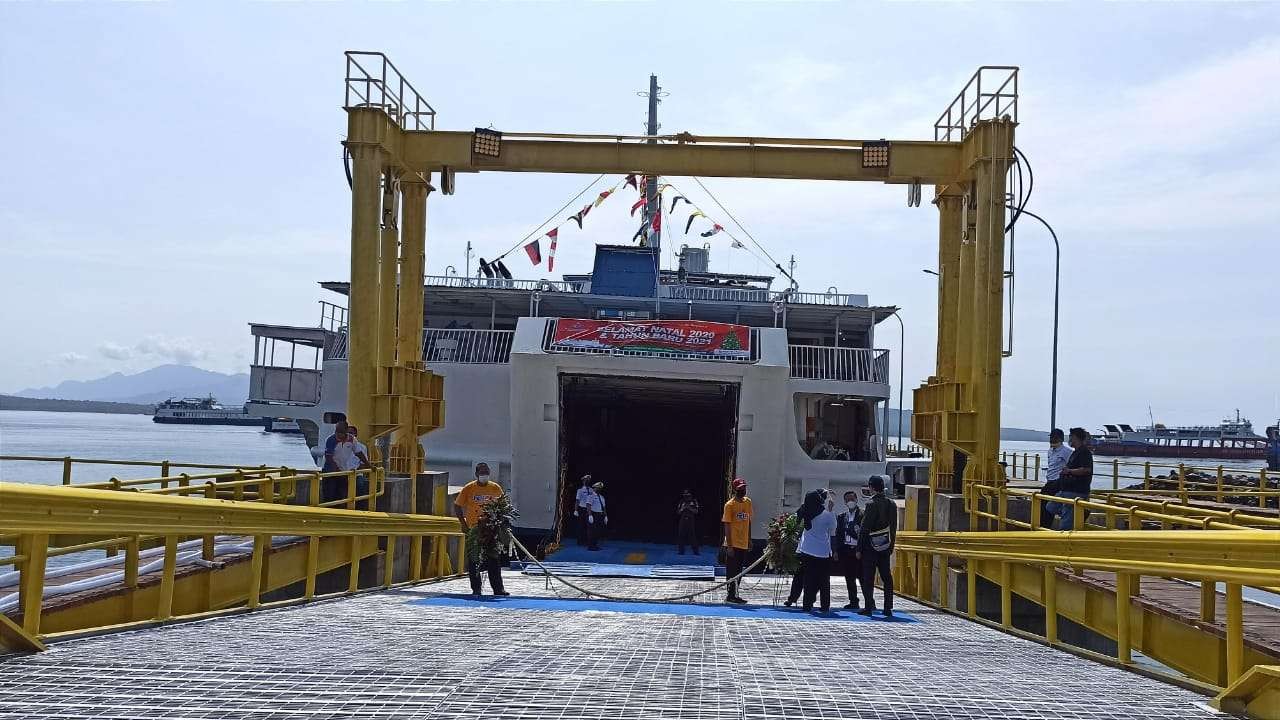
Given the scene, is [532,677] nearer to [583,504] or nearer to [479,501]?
[479,501]

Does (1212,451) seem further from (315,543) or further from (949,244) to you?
(315,543)

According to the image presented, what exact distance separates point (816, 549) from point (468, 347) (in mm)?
16252

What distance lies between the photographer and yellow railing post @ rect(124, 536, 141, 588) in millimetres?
7027

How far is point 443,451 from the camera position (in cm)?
2414

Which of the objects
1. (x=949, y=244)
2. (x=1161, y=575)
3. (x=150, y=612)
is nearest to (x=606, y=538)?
(x=949, y=244)

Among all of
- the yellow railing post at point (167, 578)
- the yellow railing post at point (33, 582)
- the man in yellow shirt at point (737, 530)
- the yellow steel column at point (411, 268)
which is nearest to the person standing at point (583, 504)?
the yellow steel column at point (411, 268)

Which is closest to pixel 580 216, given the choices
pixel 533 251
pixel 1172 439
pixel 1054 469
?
pixel 533 251

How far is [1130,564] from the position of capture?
655 centimetres

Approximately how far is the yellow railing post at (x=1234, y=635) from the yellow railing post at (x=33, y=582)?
5963 mm

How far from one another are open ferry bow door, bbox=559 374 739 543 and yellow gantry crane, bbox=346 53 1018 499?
6774 mm

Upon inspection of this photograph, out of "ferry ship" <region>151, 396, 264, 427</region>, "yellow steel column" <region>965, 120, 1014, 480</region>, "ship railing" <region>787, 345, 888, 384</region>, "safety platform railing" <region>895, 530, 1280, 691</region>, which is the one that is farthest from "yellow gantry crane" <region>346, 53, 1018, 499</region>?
"ferry ship" <region>151, 396, 264, 427</region>

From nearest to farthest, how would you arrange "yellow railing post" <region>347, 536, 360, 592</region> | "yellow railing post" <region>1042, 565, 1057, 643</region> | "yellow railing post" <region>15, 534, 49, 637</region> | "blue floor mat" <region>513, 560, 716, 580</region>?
"yellow railing post" <region>15, 534, 49, 637</region>
"yellow railing post" <region>1042, 565, 1057, 643</region>
"yellow railing post" <region>347, 536, 360, 592</region>
"blue floor mat" <region>513, 560, 716, 580</region>

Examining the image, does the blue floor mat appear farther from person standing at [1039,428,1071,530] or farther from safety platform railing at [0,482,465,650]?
safety platform railing at [0,482,465,650]

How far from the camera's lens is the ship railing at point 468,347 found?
25141mm
